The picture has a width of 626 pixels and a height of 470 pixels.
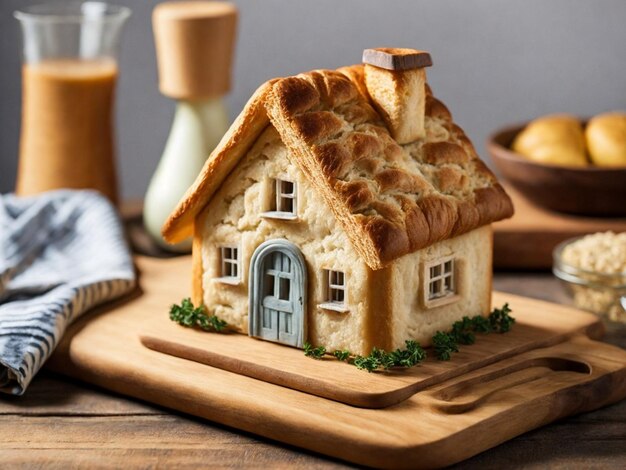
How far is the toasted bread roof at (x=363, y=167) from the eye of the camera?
2.01 m

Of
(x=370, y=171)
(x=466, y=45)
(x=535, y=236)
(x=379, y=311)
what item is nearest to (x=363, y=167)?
(x=370, y=171)

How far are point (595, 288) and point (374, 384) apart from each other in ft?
2.74

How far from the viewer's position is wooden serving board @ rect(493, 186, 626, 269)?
9.77 feet

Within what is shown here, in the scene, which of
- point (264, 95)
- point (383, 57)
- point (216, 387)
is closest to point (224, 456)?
point (216, 387)

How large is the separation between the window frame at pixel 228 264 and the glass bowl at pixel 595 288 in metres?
0.86

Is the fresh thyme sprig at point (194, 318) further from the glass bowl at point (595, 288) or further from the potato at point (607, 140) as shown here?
the potato at point (607, 140)

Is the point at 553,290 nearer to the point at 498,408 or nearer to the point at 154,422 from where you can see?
the point at 498,408

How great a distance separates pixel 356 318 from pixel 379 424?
267 millimetres

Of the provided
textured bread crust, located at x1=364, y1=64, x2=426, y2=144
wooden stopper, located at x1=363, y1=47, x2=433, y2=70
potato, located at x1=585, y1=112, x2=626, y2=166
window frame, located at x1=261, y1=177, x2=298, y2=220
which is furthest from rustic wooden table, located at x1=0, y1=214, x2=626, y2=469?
potato, located at x1=585, y1=112, x2=626, y2=166

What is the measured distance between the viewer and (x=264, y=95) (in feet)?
6.75

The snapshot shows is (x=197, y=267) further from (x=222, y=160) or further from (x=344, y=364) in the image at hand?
(x=344, y=364)

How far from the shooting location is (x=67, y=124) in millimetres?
3164

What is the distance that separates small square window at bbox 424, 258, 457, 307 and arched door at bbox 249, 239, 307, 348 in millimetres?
253

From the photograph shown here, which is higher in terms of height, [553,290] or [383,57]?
[383,57]
